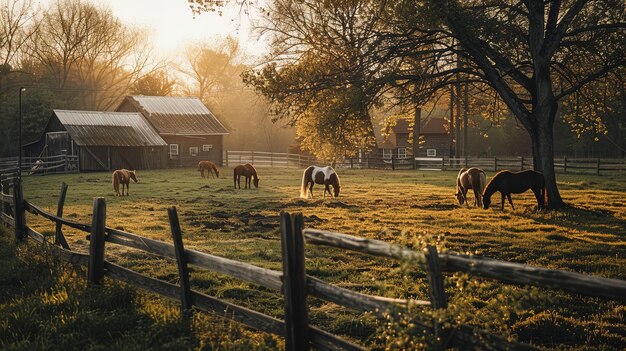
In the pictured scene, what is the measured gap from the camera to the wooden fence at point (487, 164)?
40.7 m

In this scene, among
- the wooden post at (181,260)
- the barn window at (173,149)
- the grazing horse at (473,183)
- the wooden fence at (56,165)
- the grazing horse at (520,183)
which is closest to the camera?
the wooden post at (181,260)

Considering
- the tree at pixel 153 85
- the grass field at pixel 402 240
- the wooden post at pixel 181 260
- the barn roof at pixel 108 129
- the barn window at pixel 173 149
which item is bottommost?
the grass field at pixel 402 240

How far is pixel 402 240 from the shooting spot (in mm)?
4672

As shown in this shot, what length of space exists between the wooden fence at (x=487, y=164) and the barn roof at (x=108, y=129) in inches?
726

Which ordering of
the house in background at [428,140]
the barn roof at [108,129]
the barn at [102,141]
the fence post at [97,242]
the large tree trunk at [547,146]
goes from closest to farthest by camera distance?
the fence post at [97,242]
the large tree trunk at [547,146]
the barn at [102,141]
the barn roof at [108,129]
the house in background at [428,140]

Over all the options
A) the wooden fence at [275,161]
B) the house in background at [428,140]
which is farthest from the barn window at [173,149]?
the house in background at [428,140]

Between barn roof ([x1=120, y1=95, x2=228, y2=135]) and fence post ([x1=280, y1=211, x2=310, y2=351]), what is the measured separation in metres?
52.0

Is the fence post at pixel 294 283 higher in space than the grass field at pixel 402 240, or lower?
higher

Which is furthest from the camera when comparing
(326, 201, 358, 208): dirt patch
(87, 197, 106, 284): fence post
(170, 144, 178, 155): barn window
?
(170, 144, 178, 155): barn window

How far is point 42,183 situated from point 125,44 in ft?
134

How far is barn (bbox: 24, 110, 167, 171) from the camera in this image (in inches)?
1960

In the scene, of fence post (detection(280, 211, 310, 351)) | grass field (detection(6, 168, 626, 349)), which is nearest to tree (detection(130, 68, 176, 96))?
grass field (detection(6, 168, 626, 349))

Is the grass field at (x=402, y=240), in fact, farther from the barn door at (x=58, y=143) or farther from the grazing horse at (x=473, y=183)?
the barn door at (x=58, y=143)

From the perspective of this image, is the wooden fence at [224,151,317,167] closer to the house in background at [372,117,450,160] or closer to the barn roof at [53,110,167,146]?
the barn roof at [53,110,167,146]
